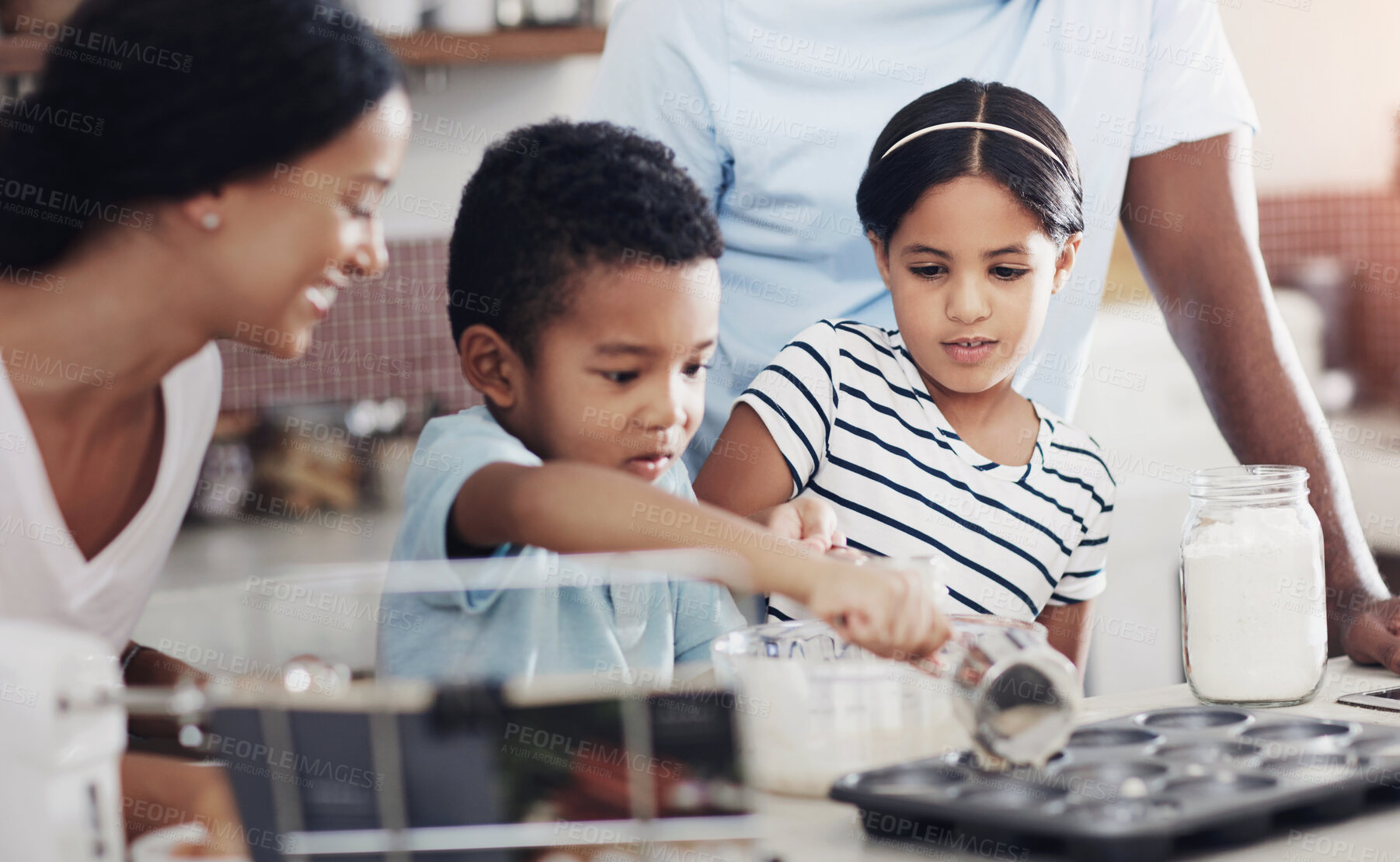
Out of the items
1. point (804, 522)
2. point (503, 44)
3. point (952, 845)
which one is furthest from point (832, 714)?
point (503, 44)

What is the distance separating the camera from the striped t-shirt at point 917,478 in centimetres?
114

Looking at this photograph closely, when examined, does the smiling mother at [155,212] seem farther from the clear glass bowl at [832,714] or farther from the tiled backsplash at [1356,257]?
the tiled backsplash at [1356,257]

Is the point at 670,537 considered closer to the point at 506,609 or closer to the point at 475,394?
the point at 506,609

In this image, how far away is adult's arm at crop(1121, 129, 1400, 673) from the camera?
4.10 feet

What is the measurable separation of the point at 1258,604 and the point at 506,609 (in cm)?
57

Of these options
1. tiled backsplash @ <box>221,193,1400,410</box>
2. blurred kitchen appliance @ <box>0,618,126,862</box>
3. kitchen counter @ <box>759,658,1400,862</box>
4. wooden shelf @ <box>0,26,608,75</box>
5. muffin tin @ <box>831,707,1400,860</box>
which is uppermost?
wooden shelf @ <box>0,26,608,75</box>

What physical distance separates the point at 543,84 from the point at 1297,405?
177cm

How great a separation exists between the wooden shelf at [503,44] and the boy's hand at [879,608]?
1.95 meters

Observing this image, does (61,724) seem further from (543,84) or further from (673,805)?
(543,84)

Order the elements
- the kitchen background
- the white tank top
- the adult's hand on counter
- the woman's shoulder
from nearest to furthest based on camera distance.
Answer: the white tank top, the woman's shoulder, the adult's hand on counter, the kitchen background

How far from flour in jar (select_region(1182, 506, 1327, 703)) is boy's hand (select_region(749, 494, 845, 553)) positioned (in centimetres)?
27

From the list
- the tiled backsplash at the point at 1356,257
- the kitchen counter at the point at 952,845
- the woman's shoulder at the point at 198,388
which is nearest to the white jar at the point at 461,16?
the woman's shoulder at the point at 198,388

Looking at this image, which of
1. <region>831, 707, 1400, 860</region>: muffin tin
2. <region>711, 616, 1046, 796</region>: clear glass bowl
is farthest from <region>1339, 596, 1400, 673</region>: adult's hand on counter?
<region>711, 616, 1046, 796</region>: clear glass bowl

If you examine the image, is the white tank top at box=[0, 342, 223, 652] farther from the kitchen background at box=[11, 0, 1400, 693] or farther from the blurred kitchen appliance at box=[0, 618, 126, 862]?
the kitchen background at box=[11, 0, 1400, 693]
